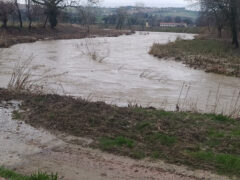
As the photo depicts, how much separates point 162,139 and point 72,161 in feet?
6.42

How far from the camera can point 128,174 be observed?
6043mm

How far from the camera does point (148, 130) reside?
313 inches

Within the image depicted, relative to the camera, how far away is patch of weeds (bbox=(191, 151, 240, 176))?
619 cm

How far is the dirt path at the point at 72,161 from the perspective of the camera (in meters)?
6.03

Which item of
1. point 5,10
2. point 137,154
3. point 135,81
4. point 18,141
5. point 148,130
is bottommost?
point 135,81

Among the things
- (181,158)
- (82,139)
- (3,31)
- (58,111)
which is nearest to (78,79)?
(58,111)

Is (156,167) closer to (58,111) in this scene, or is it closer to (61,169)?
(61,169)

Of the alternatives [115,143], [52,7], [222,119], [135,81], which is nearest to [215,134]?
[222,119]

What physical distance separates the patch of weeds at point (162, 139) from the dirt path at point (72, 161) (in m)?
0.86

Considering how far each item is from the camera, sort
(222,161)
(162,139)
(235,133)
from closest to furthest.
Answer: (222,161) < (162,139) < (235,133)

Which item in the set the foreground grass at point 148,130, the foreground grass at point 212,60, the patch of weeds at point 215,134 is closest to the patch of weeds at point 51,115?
the foreground grass at point 148,130

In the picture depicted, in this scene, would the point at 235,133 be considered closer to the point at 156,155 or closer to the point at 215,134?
the point at 215,134

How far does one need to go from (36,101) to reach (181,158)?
528 cm

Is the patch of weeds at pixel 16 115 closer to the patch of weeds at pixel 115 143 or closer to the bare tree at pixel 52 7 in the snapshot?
the patch of weeds at pixel 115 143
